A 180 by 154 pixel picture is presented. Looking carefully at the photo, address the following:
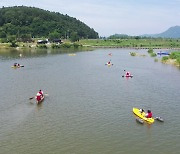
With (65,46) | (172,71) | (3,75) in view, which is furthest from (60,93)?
(65,46)

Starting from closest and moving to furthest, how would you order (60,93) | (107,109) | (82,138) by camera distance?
(82,138) < (107,109) < (60,93)

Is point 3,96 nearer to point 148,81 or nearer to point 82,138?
point 82,138

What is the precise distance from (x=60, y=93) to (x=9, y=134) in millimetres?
18531

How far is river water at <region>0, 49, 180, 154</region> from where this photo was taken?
29.1m

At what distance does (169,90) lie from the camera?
52781 mm

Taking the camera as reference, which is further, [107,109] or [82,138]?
[107,109]

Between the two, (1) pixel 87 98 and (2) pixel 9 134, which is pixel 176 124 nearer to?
(1) pixel 87 98

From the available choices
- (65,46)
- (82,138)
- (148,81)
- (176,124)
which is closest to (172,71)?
(148,81)

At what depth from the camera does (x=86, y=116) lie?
37.3m

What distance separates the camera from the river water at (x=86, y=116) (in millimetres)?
29109

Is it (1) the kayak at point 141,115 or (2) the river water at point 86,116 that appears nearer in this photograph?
(2) the river water at point 86,116

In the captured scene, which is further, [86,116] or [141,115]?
[86,116]

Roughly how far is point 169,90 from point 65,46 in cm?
12056

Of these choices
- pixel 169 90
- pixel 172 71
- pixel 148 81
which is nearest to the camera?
pixel 169 90
